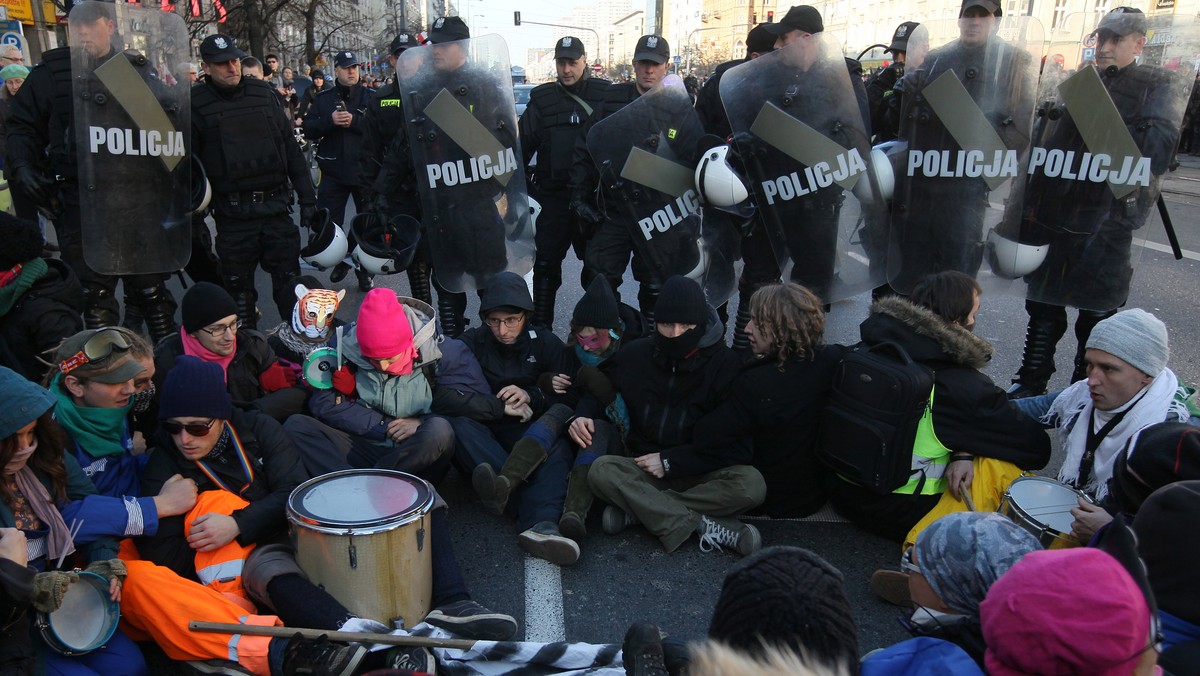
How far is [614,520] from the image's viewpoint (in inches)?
138

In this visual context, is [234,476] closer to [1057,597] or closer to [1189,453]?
[1057,597]

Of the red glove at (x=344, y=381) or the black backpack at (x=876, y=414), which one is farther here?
the red glove at (x=344, y=381)

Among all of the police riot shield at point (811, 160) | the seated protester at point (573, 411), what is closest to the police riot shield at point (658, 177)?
the police riot shield at point (811, 160)

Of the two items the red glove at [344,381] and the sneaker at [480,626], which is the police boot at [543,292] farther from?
the sneaker at [480,626]

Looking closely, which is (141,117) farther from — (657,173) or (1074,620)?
(1074,620)

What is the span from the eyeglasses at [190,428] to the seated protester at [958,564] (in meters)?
2.23

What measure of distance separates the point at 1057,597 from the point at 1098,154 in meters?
3.65

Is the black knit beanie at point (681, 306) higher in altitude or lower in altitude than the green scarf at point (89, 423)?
higher

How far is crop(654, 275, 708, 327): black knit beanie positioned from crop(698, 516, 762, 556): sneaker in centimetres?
80

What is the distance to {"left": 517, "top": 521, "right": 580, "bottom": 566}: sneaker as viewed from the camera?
3238mm

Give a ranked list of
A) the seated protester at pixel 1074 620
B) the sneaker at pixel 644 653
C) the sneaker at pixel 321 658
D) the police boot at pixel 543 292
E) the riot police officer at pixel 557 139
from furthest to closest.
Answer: the police boot at pixel 543 292, the riot police officer at pixel 557 139, the sneaker at pixel 321 658, the sneaker at pixel 644 653, the seated protester at pixel 1074 620

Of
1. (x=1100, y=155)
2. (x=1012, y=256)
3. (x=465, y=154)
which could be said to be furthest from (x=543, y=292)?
(x=1100, y=155)

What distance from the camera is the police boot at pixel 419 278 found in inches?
226

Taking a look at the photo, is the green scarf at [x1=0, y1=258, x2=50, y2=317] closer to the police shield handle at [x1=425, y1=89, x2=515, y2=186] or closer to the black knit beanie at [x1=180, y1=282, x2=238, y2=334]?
the black knit beanie at [x1=180, y1=282, x2=238, y2=334]
